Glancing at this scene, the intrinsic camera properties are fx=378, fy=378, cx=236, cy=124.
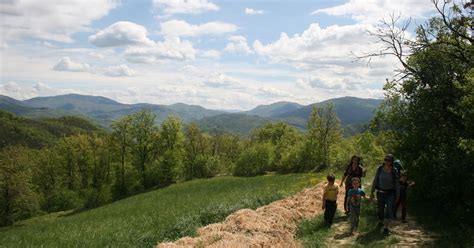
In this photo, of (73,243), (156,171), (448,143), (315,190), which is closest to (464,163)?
(448,143)

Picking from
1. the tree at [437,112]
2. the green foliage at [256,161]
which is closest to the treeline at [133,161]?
the green foliage at [256,161]

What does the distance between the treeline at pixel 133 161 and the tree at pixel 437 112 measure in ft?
99.3

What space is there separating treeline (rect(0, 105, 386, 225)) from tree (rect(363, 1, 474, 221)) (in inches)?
1191

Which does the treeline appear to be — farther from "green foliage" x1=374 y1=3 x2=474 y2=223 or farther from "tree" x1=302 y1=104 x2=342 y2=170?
"green foliage" x1=374 y1=3 x2=474 y2=223

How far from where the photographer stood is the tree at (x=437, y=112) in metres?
12.9

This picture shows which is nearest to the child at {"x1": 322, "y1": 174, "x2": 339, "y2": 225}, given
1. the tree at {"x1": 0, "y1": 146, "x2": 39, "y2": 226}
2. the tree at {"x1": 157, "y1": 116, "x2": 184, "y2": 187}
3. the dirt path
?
the dirt path

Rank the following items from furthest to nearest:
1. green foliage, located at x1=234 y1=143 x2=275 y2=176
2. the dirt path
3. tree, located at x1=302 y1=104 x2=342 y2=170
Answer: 1. green foliage, located at x1=234 y1=143 x2=275 y2=176
2. tree, located at x1=302 y1=104 x2=342 y2=170
3. the dirt path

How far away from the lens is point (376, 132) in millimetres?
19078

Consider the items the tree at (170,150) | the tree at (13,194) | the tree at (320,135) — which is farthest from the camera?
the tree at (170,150)

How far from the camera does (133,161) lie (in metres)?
63.2

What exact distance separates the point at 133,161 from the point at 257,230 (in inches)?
2153

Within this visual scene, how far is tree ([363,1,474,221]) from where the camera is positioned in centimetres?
1293

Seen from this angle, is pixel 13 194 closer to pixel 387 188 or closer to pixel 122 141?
pixel 122 141

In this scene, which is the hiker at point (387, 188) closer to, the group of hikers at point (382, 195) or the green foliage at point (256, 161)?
the group of hikers at point (382, 195)
